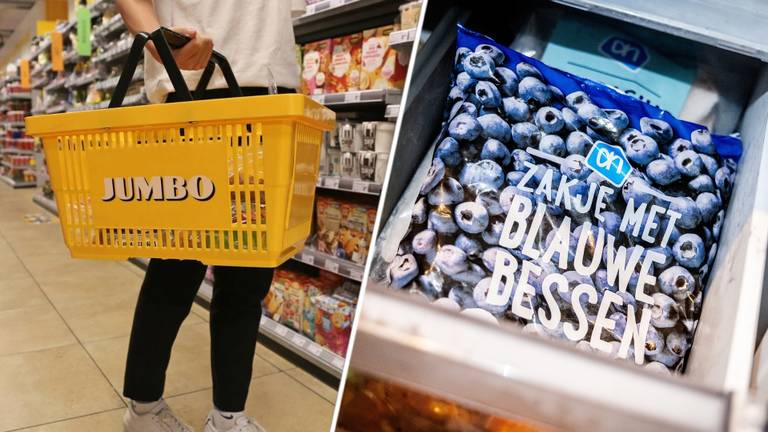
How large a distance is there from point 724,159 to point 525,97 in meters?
0.38

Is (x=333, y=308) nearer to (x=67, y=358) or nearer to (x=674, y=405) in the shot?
(x=67, y=358)

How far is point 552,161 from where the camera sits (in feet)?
3.28

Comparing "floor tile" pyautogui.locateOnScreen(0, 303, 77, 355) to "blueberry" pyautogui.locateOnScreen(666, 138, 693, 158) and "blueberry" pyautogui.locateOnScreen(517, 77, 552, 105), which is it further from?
"blueberry" pyautogui.locateOnScreen(666, 138, 693, 158)

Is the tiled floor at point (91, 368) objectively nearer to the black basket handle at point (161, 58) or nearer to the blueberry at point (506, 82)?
the black basket handle at point (161, 58)

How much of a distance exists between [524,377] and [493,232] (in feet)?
2.05

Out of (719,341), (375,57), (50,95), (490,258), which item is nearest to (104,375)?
(375,57)

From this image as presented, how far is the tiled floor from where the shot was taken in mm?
1834

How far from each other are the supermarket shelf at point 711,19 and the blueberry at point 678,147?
0.70 ft

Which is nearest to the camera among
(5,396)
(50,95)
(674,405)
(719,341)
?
(674,405)

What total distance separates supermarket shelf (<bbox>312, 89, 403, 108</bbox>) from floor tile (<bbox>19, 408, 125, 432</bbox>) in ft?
4.67

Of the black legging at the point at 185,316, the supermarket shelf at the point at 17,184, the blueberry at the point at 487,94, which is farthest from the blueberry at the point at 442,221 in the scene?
the supermarket shelf at the point at 17,184

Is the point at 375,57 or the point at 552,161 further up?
the point at 375,57

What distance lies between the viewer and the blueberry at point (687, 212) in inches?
37.4

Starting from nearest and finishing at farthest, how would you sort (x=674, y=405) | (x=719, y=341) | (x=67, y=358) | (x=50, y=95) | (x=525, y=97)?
1. (x=674, y=405)
2. (x=719, y=341)
3. (x=525, y=97)
4. (x=67, y=358)
5. (x=50, y=95)
